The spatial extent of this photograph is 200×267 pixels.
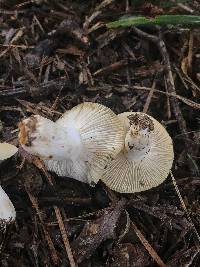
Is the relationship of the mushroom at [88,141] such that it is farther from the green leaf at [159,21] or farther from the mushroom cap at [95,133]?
the green leaf at [159,21]

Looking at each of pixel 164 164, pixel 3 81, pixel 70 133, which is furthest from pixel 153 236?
pixel 3 81

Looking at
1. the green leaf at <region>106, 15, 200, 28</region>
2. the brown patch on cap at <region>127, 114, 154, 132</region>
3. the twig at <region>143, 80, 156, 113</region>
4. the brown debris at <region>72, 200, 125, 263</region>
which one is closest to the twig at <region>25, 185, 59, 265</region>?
the brown debris at <region>72, 200, 125, 263</region>

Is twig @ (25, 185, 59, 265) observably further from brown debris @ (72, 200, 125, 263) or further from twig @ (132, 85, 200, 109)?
twig @ (132, 85, 200, 109)

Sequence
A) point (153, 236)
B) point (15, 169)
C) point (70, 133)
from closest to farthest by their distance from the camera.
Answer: point (70, 133), point (153, 236), point (15, 169)

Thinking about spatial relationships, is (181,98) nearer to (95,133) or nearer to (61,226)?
(95,133)

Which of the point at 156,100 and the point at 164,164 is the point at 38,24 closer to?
the point at 156,100

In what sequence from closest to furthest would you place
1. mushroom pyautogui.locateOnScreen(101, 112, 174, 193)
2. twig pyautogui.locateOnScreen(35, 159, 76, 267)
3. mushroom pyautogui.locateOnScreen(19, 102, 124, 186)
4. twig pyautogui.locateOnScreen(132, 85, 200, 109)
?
mushroom pyautogui.locateOnScreen(19, 102, 124, 186) < twig pyautogui.locateOnScreen(35, 159, 76, 267) < mushroom pyautogui.locateOnScreen(101, 112, 174, 193) < twig pyautogui.locateOnScreen(132, 85, 200, 109)

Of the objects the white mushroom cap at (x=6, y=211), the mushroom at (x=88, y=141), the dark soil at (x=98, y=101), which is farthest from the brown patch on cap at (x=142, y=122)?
the white mushroom cap at (x=6, y=211)

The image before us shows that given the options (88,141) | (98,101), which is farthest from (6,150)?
(98,101)
